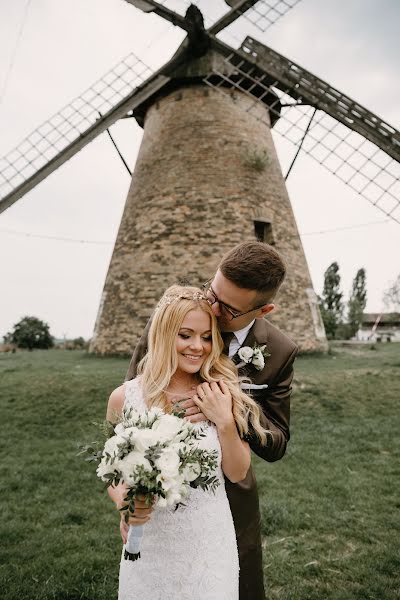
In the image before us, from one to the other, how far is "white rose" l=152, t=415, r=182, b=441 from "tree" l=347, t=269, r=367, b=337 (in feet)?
128

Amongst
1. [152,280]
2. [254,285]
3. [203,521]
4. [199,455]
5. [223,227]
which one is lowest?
[203,521]

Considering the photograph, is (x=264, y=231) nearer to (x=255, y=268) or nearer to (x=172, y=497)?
(x=255, y=268)

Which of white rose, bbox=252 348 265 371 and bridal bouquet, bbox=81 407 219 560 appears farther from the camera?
Answer: white rose, bbox=252 348 265 371

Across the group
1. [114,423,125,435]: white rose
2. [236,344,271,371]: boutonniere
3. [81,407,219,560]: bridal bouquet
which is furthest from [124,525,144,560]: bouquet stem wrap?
[236,344,271,371]: boutonniere

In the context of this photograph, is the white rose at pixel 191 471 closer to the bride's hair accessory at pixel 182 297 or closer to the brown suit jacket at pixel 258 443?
the brown suit jacket at pixel 258 443

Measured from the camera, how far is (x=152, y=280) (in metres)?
10.7

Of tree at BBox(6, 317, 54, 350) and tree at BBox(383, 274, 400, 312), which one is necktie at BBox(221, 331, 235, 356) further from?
tree at BBox(383, 274, 400, 312)

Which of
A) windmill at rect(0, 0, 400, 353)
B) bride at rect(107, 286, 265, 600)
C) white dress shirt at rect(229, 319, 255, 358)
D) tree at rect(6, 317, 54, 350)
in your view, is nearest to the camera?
bride at rect(107, 286, 265, 600)

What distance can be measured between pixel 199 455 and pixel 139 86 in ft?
36.5

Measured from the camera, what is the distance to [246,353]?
2.10m

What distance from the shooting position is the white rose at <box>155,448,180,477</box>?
4.67 feet

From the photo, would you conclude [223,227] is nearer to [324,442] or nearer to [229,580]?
[324,442]

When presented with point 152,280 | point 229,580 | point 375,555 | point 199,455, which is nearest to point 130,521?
point 199,455

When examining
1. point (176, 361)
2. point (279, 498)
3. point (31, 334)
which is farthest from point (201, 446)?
point (31, 334)
